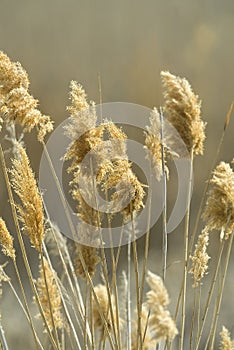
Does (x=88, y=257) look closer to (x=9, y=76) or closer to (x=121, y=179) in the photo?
(x=121, y=179)

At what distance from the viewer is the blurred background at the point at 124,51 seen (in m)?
2.52

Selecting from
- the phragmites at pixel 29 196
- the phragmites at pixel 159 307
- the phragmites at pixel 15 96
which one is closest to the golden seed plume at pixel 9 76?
the phragmites at pixel 15 96

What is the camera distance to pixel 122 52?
254cm

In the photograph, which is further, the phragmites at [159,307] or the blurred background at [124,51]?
the blurred background at [124,51]

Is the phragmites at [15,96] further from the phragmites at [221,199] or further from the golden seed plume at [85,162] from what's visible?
the phragmites at [221,199]

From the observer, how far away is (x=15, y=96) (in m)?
1.07

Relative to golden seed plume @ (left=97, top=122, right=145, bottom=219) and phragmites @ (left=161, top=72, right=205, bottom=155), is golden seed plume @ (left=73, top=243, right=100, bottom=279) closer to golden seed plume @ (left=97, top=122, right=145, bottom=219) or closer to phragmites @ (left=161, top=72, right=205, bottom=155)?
golden seed plume @ (left=97, top=122, right=145, bottom=219)

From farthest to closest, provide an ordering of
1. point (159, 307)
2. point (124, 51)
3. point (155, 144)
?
point (124, 51) < point (155, 144) < point (159, 307)

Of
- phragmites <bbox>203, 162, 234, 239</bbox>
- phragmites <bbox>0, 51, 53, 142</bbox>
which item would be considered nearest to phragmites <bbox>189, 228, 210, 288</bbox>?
phragmites <bbox>203, 162, 234, 239</bbox>

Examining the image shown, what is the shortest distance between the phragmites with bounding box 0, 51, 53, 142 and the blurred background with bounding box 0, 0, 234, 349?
143 cm

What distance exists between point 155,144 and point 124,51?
1477 mm

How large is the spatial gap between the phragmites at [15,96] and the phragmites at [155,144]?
19 cm

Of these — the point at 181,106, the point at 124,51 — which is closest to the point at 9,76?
the point at 181,106

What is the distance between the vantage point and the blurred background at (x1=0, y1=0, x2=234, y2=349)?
2520mm
